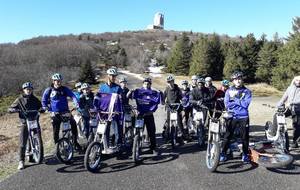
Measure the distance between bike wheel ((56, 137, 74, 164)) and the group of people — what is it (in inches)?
16.4

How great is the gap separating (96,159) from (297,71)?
35652 mm

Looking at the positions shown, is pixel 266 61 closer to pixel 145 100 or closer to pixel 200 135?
pixel 200 135

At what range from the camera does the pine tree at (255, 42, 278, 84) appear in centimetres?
5134

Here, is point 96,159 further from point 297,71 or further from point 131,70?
point 131,70

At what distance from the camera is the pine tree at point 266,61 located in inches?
2021

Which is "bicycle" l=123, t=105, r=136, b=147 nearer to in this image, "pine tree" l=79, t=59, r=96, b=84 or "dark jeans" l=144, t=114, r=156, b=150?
"dark jeans" l=144, t=114, r=156, b=150

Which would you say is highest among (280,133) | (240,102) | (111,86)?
(111,86)

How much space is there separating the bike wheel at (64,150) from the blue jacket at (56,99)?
2.61 feet

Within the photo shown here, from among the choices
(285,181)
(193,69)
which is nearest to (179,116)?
(285,181)

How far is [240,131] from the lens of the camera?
9281mm

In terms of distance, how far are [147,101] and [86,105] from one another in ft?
7.54

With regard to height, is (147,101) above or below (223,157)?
→ above

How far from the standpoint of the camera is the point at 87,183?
809 centimetres

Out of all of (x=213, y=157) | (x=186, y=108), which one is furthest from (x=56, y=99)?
(x=186, y=108)
